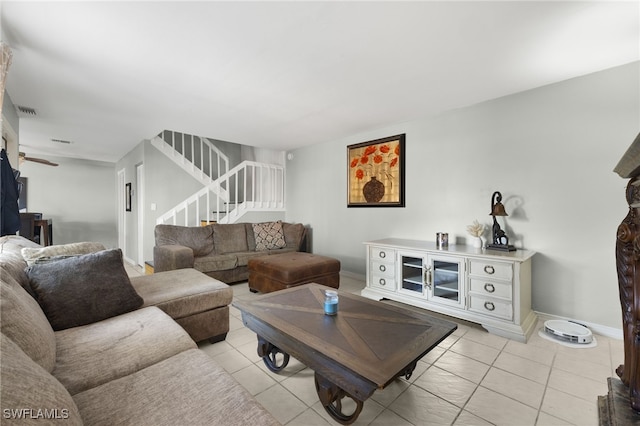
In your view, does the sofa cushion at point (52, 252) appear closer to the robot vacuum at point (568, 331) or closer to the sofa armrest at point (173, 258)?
the sofa armrest at point (173, 258)

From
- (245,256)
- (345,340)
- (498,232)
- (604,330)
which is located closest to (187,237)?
(245,256)

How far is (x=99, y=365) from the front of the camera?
3.85 ft

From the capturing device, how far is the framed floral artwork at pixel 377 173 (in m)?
3.73

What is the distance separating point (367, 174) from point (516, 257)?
7.41ft

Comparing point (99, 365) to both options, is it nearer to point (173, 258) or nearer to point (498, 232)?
point (173, 258)

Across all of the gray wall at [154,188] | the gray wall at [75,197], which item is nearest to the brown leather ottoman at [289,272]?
the gray wall at [154,188]

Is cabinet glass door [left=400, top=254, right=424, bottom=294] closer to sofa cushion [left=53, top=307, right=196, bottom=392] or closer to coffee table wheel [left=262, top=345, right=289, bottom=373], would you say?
coffee table wheel [left=262, top=345, right=289, bottom=373]

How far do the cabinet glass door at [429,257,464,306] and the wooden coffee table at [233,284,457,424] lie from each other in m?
1.14

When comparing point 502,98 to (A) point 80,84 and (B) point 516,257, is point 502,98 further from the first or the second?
(A) point 80,84

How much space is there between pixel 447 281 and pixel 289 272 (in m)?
1.69

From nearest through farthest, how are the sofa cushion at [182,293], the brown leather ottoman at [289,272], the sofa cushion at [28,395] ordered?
the sofa cushion at [28,395] < the sofa cushion at [182,293] < the brown leather ottoman at [289,272]

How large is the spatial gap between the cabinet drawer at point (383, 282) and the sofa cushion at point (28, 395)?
287 centimetres

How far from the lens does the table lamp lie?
105 inches

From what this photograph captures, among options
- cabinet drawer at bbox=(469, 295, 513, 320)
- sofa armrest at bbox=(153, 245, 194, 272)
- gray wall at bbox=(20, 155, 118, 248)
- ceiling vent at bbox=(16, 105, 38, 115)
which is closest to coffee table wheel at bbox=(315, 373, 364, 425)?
cabinet drawer at bbox=(469, 295, 513, 320)
